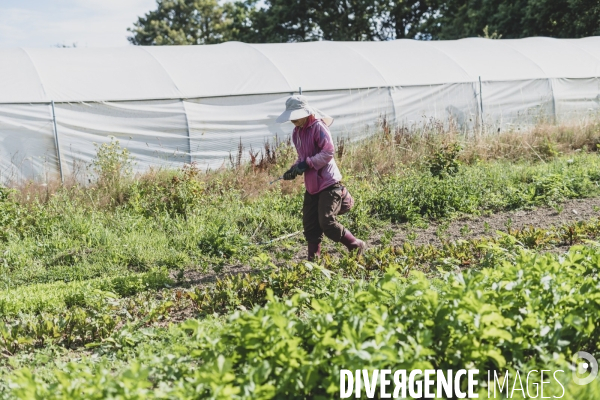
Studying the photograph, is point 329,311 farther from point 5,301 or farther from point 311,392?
point 5,301

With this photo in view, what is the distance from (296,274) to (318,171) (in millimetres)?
1302

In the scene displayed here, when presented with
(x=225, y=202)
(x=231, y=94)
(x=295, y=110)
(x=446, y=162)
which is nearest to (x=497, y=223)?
(x=446, y=162)

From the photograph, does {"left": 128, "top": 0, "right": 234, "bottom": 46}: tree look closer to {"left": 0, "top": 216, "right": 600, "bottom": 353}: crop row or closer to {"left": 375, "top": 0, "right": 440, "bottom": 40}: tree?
{"left": 375, "top": 0, "right": 440, "bottom": 40}: tree

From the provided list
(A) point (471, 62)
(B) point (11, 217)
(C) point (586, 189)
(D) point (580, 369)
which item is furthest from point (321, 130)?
(A) point (471, 62)

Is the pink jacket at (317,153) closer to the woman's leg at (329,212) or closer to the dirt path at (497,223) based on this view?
the woman's leg at (329,212)

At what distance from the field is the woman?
0.37 metres

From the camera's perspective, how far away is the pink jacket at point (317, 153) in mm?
6422

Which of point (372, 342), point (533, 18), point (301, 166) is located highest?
point (533, 18)

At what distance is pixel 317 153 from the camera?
6.48 metres

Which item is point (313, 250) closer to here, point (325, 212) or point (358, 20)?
point (325, 212)

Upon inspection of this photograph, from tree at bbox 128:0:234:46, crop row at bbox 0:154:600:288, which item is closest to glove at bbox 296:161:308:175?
crop row at bbox 0:154:600:288

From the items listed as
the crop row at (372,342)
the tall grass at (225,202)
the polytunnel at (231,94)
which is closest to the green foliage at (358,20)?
the polytunnel at (231,94)

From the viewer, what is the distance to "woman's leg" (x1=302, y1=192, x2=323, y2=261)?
6723 millimetres

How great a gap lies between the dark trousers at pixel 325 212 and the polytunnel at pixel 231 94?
5.26 m
